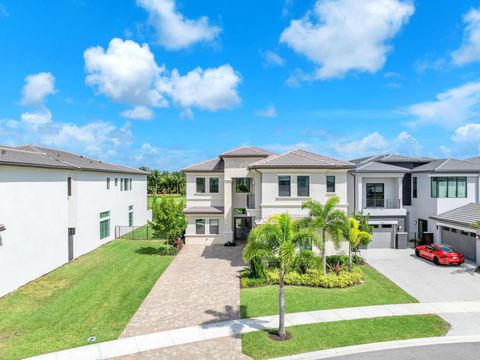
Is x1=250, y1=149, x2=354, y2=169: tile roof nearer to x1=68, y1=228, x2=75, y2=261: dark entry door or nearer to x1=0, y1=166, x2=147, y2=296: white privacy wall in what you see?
x1=0, y1=166, x2=147, y2=296: white privacy wall

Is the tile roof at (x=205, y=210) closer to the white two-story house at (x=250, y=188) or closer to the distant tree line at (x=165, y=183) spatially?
the white two-story house at (x=250, y=188)

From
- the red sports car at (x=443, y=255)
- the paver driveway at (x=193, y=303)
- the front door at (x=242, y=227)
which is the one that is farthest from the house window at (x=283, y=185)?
the red sports car at (x=443, y=255)

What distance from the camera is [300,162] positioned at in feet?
75.4

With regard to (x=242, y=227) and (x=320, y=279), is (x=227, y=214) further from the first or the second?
(x=320, y=279)

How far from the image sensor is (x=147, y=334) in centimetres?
1284

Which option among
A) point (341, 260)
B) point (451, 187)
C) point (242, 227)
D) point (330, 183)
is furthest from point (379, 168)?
point (242, 227)

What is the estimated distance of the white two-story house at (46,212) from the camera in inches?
701

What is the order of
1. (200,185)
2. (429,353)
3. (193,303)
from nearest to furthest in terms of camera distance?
(429,353) → (193,303) → (200,185)

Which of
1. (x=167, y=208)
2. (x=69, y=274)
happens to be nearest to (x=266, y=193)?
(x=167, y=208)

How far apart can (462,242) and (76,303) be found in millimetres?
26060

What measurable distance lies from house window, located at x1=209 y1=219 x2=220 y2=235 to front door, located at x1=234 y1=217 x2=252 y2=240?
73.0 inches

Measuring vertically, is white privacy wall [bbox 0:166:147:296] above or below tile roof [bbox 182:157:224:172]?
below

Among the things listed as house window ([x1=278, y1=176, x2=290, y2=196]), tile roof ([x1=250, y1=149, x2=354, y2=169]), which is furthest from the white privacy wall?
house window ([x1=278, y1=176, x2=290, y2=196])

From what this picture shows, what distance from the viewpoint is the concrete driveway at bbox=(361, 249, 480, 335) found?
13836mm
